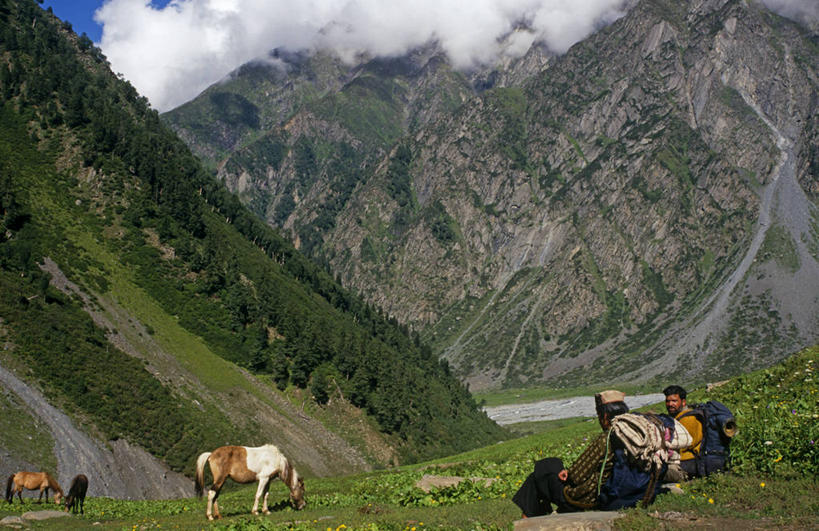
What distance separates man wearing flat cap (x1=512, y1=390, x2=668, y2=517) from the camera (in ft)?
37.7

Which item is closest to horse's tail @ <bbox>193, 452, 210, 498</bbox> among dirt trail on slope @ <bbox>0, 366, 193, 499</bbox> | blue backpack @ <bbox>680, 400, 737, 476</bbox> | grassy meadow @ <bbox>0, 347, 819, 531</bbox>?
grassy meadow @ <bbox>0, 347, 819, 531</bbox>

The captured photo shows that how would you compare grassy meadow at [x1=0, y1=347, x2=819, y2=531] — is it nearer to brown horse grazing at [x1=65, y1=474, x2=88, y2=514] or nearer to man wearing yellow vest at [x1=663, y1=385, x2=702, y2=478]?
man wearing yellow vest at [x1=663, y1=385, x2=702, y2=478]

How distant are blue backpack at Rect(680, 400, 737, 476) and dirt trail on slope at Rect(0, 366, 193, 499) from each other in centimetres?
5173

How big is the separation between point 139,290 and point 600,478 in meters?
96.2

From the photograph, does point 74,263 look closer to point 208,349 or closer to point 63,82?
point 208,349

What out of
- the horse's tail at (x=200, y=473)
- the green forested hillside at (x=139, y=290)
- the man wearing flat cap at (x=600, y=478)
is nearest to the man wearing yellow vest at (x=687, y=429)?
the man wearing flat cap at (x=600, y=478)

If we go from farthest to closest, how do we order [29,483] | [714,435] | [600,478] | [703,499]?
[29,483], [714,435], [703,499], [600,478]

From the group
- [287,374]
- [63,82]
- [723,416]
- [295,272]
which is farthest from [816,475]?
[63,82]

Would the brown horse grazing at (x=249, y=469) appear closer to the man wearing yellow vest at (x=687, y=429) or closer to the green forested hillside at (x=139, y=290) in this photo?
the man wearing yellow vest at (x=687, y=429)

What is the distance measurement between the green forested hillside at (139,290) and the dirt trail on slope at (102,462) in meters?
2.13

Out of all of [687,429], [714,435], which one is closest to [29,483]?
[687,429]

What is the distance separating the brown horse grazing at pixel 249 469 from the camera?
2284 centimetres

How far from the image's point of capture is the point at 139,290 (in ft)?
307

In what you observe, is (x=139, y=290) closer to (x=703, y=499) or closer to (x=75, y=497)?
(x=75, y=497)
